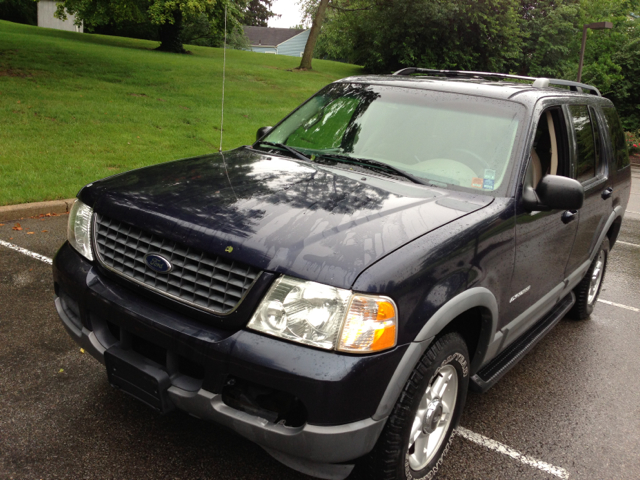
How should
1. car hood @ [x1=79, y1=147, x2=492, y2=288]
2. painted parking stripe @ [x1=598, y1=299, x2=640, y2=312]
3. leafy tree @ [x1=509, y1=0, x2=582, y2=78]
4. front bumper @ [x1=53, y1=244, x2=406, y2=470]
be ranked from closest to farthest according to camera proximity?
front bumper @ [x1=53, y1=244, x2=406, y2=470] → car hood @ [x1=79, y1=147, x2=492, y2=288] → painted parking stripe @ [x1=598, y1=299, x2=640, y2=312] → leafy tree @ [x1=509, y1=0, x2=582, y2=78]

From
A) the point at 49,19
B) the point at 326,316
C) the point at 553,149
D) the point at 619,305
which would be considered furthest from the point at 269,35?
the point at 326,316

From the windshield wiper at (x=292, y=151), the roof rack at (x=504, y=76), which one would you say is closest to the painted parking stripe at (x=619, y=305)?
the roof rack at (x=504, y=76)

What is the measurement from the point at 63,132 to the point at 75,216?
840 cm

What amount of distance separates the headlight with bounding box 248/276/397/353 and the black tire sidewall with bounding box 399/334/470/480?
362 millimetres

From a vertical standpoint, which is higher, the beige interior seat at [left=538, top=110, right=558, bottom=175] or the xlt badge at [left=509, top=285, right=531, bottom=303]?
the beige interior seat at [left=538, top=110, right=558, bottom=175]

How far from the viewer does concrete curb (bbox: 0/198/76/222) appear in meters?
6.45

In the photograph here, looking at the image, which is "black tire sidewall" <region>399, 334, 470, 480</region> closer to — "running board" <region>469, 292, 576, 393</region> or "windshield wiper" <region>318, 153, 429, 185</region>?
"running board" <region>469, 292, 576, 393</region>

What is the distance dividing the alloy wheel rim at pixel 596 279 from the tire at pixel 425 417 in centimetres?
280

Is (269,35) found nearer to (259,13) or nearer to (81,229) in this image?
(259,13)

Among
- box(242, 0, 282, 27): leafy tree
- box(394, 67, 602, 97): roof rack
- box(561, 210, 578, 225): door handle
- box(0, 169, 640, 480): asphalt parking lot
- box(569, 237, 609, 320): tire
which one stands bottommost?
box(0, 169, 640, 480): asphalt parking lot

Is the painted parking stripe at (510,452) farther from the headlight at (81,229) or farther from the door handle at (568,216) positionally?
the headlight at (81,229)

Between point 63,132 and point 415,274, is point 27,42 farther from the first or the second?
point 415,274

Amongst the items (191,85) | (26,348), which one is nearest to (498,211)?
(26,348)

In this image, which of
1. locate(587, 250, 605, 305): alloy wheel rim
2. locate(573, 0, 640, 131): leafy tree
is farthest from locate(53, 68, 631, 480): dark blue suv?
locate(573, 0, 640, 131): leafy tree
